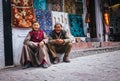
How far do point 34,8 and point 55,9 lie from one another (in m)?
1.32

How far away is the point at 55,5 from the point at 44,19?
106 centimetres

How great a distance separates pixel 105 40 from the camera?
42.1ft

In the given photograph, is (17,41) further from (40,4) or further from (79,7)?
(79,7)

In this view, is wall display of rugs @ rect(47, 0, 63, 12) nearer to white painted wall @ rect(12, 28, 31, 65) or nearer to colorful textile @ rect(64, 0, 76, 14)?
colorful textile @ rect(64, 0, 76, 14)

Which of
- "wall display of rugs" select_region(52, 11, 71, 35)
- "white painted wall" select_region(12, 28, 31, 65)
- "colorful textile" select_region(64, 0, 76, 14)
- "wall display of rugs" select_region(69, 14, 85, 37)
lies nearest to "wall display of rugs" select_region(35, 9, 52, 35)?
"wall display of rugs" select_region(52, 11, 71, 35)

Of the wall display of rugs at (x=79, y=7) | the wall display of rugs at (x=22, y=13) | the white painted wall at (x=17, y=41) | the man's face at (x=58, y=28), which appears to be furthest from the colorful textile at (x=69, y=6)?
the white painted wall at (x=17, y=41)

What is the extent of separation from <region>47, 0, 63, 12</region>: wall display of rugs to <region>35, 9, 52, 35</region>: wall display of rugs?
371mm

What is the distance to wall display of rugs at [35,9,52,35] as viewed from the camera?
9424mm

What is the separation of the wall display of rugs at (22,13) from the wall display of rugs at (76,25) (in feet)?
7.86

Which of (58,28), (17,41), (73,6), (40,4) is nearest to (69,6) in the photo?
(73,6)

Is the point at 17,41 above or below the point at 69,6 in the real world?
below

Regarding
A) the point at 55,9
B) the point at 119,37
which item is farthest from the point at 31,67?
the point at 119,37

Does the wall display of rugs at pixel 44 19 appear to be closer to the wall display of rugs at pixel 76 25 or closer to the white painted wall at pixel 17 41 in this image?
the white painted wall at pixel 17 41

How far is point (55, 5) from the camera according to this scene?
1041 centimetres
